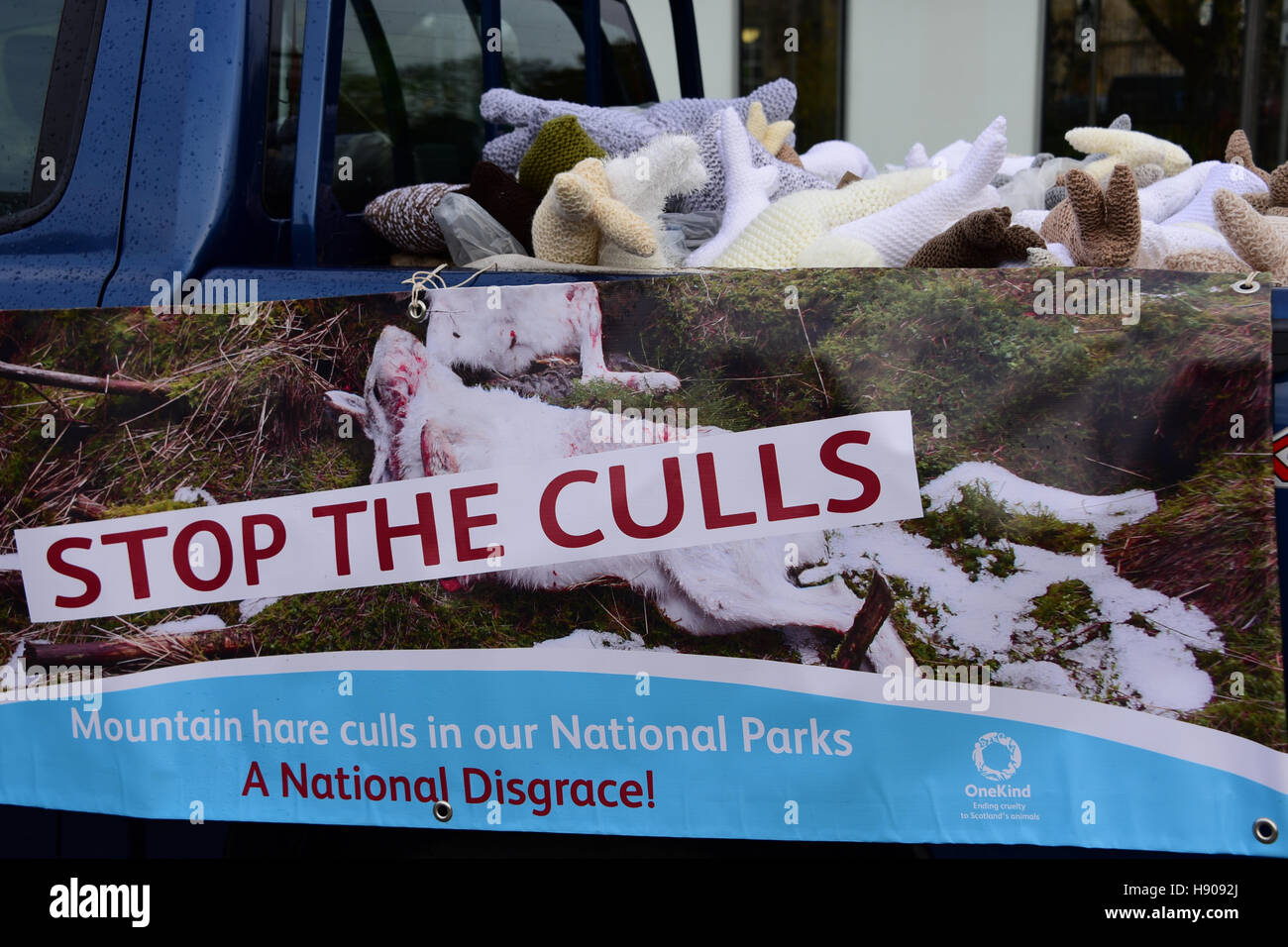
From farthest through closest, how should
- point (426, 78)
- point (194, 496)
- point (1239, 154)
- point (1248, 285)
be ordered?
point (426, 78)
point (1239, 154)
point (194, 496)
point (1248, 285)

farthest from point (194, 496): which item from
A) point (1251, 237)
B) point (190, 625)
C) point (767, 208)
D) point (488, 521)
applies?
point (1251, 237)

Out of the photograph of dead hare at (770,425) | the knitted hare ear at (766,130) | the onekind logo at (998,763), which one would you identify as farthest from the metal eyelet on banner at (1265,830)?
the knitted hare ear at (766,130)

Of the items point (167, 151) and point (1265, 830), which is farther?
point (167, 151)

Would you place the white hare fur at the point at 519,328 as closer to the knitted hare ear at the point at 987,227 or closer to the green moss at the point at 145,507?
→ the green moss at the point at 145,507

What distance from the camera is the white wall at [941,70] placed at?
7.19 meters

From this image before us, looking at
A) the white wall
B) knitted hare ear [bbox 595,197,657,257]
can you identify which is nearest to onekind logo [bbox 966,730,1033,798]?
knitted hare ear [bbox 595,197,657,257]

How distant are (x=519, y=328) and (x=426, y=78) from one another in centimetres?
161

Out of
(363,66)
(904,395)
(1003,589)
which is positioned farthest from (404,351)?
(363,66)

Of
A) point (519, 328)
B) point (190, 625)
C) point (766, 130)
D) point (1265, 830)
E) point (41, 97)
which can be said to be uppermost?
point (766, 130)

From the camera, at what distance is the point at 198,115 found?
165cm

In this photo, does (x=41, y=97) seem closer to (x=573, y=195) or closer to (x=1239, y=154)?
(x=573, y=195)
